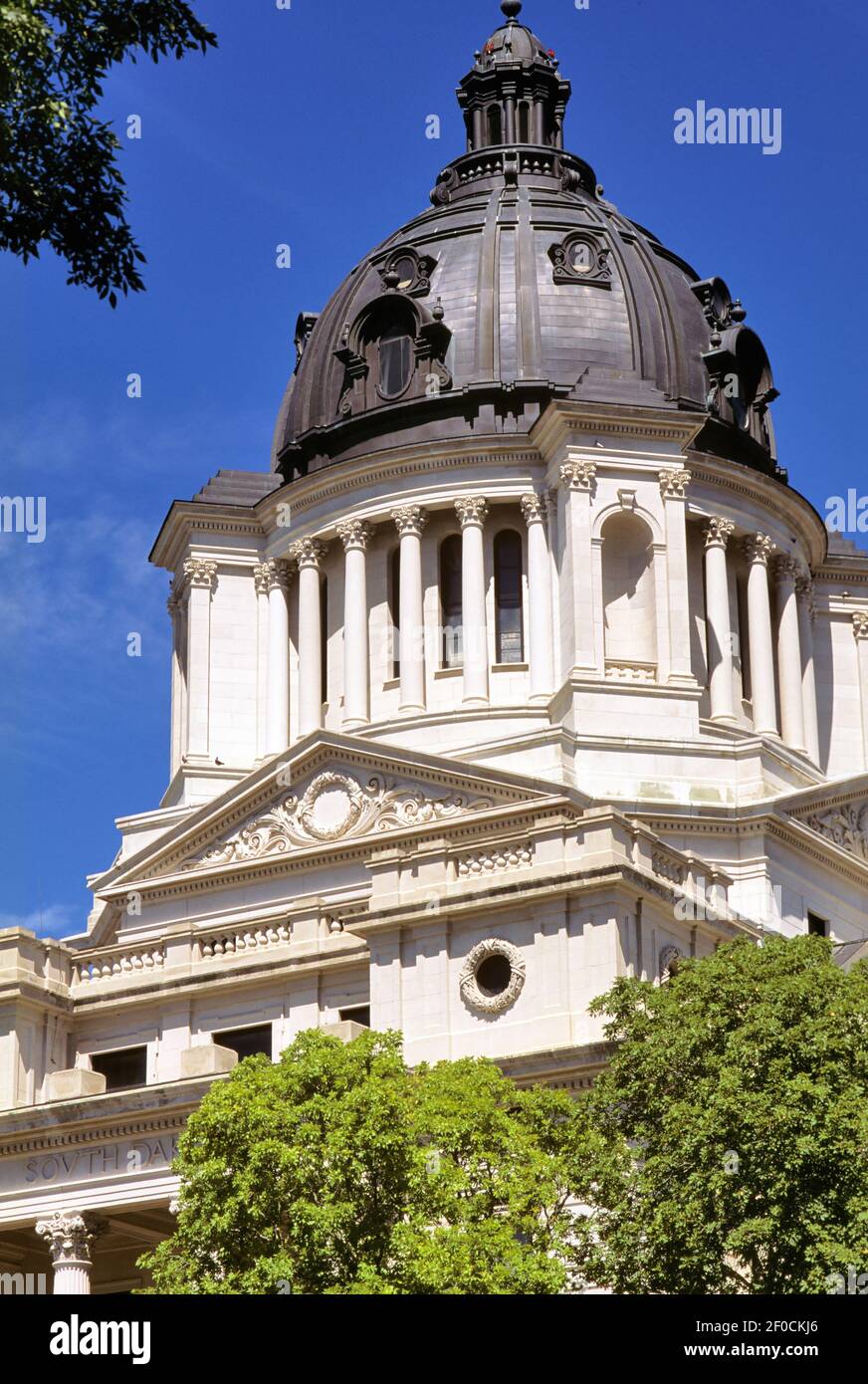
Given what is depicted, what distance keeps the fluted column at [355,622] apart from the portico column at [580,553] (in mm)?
6927

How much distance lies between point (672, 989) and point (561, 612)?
1228 inches

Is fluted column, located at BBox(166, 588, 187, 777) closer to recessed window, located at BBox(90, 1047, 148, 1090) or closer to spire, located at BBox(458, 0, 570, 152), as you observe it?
spire, located at BBox(458, 0, 570, 152)

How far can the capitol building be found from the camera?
156 feet

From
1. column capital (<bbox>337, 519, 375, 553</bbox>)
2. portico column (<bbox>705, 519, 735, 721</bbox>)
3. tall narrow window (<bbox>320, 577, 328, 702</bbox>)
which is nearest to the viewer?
portico column (<bbox>705, 519, 735, 721</bbox>)

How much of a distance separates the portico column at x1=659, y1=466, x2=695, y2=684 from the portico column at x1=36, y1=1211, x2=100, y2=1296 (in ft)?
89.5

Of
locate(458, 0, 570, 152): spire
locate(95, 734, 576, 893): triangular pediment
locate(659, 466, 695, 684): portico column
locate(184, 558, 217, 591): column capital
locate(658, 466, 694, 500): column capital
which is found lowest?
locate(95, 734, 576, 893): triangular pediment

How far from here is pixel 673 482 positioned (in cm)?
7156

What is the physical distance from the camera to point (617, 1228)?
3897 cm

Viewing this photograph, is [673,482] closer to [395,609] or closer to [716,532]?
[716,532]

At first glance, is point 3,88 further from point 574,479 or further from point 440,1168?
point 574,479

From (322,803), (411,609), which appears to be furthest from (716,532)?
(322,803)

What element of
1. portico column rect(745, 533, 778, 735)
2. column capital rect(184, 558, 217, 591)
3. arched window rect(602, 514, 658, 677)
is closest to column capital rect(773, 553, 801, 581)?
portico column rect(745, 533, 778, 735)

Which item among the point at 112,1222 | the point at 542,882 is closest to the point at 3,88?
the point at 542,882

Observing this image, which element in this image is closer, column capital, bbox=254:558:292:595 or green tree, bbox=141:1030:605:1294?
green tree, bbox=141:1030:605:1294
